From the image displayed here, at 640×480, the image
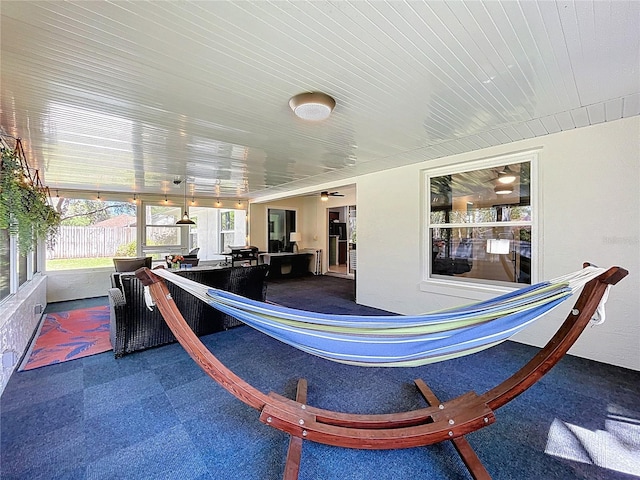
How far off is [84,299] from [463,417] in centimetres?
714

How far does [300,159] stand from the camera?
156 inches

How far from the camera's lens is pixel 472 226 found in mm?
3795

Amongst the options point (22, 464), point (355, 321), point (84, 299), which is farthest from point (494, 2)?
point (84, 299)

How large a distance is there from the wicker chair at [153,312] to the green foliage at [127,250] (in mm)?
4065

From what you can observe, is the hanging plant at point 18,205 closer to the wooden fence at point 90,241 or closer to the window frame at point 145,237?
the wooden fence at point 90,241

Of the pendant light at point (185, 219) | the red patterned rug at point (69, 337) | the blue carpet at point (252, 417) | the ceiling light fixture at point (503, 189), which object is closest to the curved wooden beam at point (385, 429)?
the blue carpet at point (252, 417)

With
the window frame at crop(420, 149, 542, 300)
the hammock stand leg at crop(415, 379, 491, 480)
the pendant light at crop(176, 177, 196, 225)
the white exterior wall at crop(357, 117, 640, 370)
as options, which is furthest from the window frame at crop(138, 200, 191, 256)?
the hammock stand leg at crop(415, 379, 491, 480)

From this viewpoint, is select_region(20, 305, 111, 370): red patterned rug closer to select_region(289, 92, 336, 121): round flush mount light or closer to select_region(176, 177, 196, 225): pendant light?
select_region(176, 177, 196, 225): pendant light

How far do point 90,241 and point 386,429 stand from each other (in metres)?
7.17

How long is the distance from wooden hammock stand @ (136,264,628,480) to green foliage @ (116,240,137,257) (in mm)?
6329

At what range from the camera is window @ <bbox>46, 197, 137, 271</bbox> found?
587 cm

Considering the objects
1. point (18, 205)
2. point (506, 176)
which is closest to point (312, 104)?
point (18, 205)

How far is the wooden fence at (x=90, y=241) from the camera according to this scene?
230 inches

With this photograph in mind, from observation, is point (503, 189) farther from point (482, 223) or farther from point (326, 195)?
point (326, 195)
